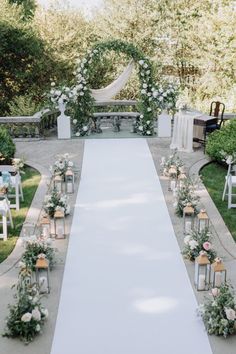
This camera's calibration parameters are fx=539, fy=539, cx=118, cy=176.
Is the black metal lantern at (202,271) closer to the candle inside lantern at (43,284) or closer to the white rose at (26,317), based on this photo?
the candle inside lantern at (43,284)

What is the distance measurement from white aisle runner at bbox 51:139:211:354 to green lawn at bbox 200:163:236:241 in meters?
1.08

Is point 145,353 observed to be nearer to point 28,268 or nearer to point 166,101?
point 28,268

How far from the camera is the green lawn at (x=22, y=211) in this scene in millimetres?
8672

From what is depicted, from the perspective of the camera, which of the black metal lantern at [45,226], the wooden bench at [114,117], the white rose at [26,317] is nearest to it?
the white rose at [26,317]

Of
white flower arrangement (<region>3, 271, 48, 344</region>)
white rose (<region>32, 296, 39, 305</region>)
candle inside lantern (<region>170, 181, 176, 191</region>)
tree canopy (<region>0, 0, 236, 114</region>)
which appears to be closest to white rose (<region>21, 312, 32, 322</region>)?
white flower arrangement (<region>3, 271, 48, 344</region>)

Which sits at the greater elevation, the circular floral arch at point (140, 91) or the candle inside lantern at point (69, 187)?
the circular floral arch at point (140, 91)

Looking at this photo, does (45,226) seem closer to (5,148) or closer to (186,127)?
(5,148)

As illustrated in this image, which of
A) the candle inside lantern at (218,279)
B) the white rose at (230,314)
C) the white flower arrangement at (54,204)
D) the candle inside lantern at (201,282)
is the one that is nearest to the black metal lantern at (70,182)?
the white flower arrangement at (54,204)

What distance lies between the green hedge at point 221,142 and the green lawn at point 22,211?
14.1 ft

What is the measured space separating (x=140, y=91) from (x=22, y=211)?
7.22 metres

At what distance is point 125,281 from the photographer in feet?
24.6

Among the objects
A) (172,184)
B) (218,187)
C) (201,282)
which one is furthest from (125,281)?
(218,187)

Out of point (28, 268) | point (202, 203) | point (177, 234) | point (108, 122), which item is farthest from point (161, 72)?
point (28, 268)

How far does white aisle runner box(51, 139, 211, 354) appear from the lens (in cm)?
617
